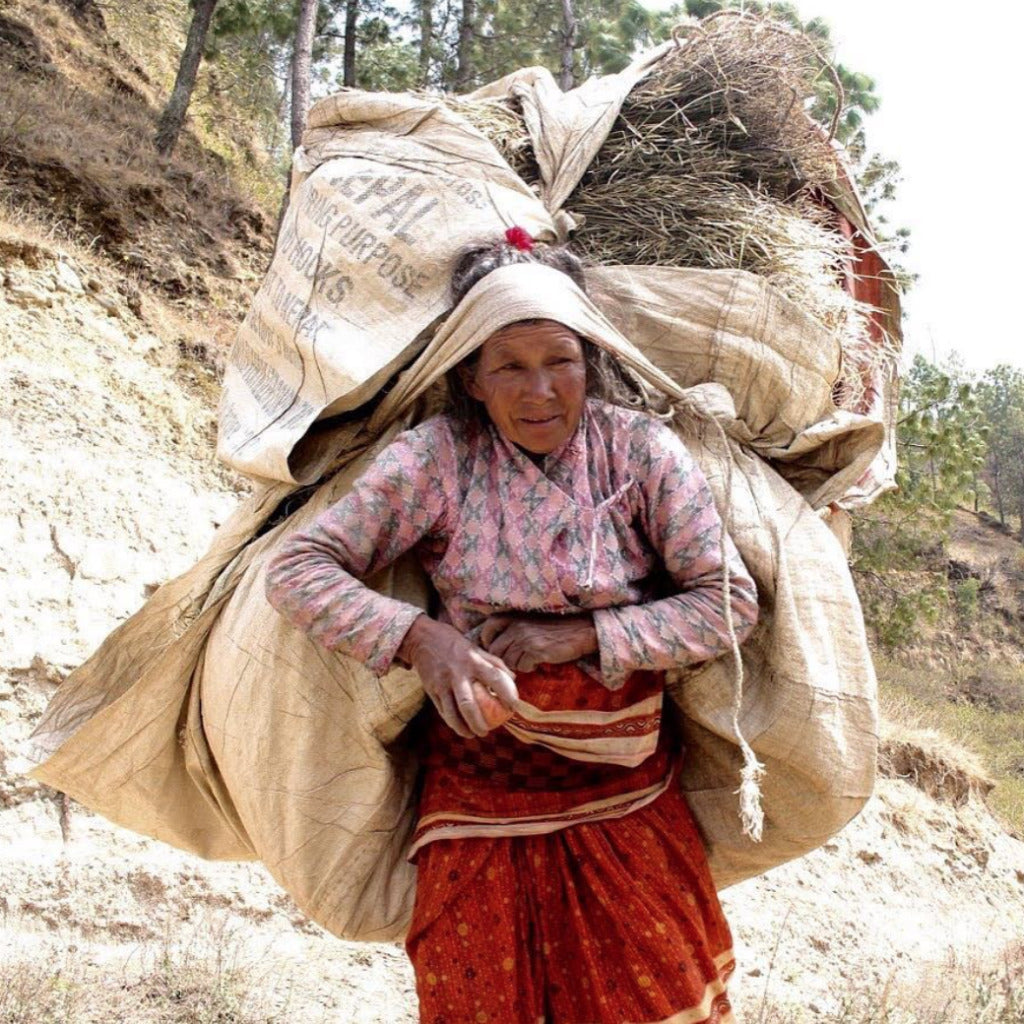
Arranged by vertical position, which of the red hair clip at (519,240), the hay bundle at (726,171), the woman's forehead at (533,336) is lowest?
the woman's forehead at (533,336)

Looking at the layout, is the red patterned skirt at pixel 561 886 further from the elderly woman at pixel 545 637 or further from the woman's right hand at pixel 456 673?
the woman's right hand at pixel 456 673

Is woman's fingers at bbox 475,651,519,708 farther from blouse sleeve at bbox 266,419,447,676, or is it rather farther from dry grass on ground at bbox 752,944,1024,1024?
dry grass on ground at bbox 752,944,1024,1024

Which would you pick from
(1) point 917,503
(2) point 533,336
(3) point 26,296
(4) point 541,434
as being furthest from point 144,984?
(1) point 917,503

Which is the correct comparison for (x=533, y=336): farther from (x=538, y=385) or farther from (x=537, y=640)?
(x=537, y=640)

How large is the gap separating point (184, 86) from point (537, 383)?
12.5m

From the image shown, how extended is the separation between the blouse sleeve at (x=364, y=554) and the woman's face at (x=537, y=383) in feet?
0.53

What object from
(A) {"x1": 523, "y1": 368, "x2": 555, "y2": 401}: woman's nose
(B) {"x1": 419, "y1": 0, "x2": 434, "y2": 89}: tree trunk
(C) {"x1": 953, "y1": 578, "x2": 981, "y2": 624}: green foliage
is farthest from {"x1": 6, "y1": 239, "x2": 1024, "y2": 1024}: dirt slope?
(C) {"x1": 953, "y1": 578, "x2": 981, "y2": 624}: green foliage

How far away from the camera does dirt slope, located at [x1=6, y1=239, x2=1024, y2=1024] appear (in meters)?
4.76

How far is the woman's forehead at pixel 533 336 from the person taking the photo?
6.52 ft

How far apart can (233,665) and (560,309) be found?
97 centimetres

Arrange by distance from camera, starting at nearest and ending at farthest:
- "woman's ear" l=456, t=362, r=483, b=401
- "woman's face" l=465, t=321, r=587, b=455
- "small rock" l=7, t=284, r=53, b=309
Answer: "woman's face" l=465, t=321, r=587, b=455, "woman's ear" l=456, t=362, r=483, b=401, "small rock" l=7, t=284, r=53, b=309

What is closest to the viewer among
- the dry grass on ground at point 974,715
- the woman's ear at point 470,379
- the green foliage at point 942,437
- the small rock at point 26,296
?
the woman's ear at point 470,379

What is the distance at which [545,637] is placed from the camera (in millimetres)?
1932

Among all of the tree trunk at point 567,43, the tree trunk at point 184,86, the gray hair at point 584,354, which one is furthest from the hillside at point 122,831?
the tree trunk at point 567,43
